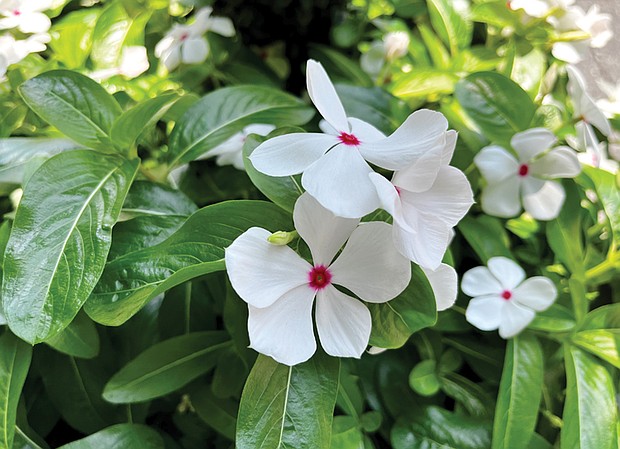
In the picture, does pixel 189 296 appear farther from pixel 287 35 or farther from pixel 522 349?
pixel 287 35

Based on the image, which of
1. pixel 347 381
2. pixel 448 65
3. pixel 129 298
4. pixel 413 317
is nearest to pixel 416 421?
pixel 347 381

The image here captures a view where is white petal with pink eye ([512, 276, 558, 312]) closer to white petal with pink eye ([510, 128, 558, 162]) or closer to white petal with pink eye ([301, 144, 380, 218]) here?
white petal with pink eye ([510, 128, 558, 162])

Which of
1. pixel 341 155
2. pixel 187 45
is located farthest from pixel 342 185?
pixel 187 45

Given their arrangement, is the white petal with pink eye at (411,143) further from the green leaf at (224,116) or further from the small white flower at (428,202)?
the green leaf at (224,116)

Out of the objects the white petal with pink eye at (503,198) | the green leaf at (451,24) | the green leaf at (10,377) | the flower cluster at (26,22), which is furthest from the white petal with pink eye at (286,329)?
the green leaf at (451,24)

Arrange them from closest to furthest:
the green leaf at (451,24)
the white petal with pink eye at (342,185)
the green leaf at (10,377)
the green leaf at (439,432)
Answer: the white petal with pink eye at (342,185) → the green leaf at (10,377) → the green leaf at (439,432) → the green leaf at (451,24)

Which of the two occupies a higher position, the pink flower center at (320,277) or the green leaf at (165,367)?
the pink flower center at (320,277)

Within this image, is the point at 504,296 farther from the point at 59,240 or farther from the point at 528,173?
the point at 59,240
